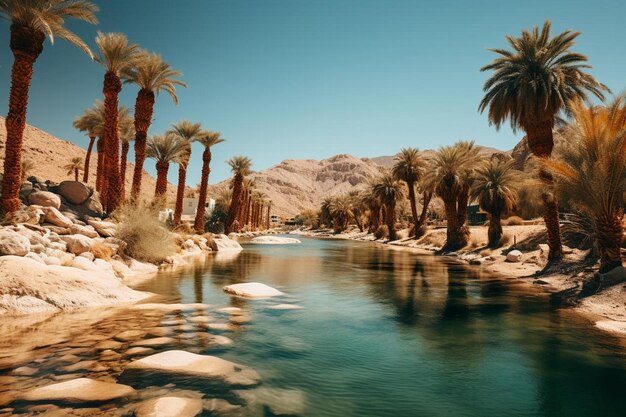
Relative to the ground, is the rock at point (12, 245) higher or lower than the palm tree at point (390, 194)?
lower

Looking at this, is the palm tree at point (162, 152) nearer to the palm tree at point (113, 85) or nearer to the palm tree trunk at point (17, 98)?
the palm tree at point (113, 85)

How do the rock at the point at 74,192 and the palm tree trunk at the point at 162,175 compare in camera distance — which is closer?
the rock at the point at 74,192

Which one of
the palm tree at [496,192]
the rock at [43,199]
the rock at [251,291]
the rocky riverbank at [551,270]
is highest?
the palm tree at [496,192]

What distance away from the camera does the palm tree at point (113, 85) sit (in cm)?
2381

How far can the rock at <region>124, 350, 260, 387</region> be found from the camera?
596cm

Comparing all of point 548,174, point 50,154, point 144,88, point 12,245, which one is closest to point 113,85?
point 144,88

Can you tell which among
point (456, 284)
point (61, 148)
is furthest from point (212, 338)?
point (61, 148)

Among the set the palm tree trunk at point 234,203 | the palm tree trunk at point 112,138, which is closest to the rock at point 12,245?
the palm tree trunk at point 112,138

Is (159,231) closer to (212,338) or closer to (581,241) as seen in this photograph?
(212,338)

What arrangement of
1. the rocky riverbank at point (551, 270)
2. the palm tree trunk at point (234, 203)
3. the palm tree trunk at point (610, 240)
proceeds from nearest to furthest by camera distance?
1. the rocky riverbank at point (551, 270)
2. the palm tree trunk at point (610, 240)
3. the palm tree trunk at point (234, 203)

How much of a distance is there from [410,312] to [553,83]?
16249 millimetres

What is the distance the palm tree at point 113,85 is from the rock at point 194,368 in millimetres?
20317

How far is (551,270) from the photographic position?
17844 millimetres

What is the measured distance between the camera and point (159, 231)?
1992 centimetres
